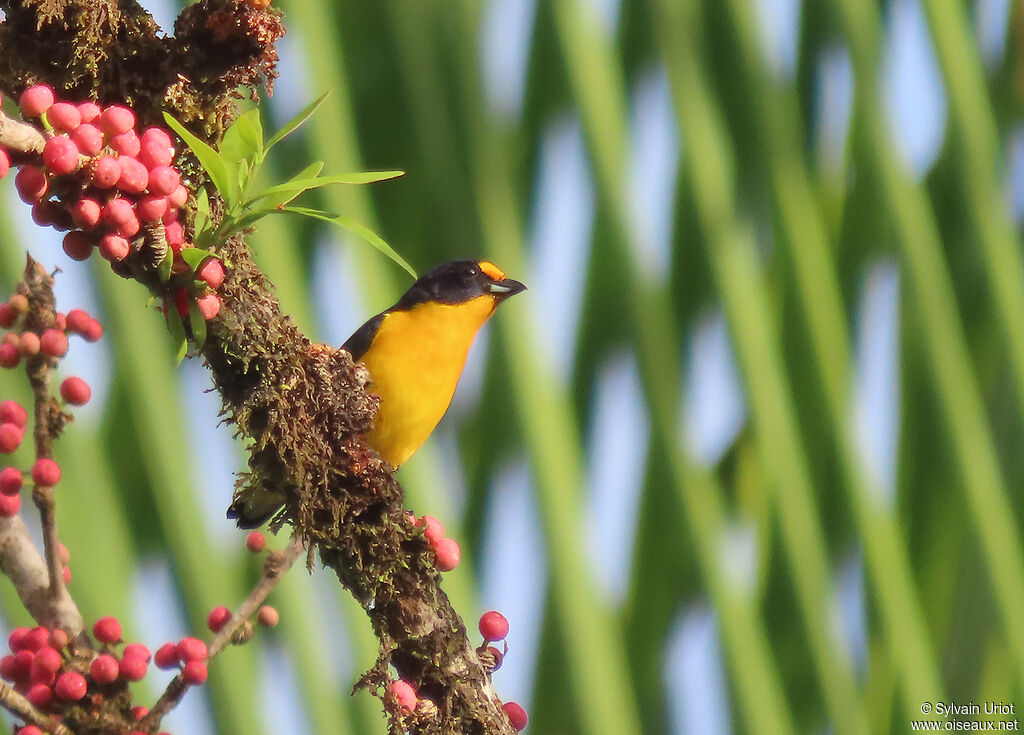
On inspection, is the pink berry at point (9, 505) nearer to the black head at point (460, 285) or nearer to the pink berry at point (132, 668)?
the pink berry at point (132, 668)

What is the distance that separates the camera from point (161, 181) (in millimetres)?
1784

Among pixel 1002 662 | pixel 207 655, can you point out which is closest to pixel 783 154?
pixel 1002 662

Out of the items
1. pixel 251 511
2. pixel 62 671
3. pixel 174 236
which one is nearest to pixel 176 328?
pixel 174 236

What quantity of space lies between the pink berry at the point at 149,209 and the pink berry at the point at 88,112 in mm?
146

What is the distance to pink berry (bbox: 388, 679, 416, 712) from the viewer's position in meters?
1.92

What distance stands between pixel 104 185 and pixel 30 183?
0.10 meters

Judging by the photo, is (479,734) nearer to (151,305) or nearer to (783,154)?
(151,305)

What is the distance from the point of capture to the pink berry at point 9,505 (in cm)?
222

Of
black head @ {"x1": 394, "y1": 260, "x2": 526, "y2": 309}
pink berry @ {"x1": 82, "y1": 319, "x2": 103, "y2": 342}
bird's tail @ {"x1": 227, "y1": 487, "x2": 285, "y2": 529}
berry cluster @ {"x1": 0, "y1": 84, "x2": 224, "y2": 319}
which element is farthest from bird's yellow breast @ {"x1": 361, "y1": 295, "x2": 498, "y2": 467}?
berry cluster @ {"x1": 0, "y1": 84, "x2": 224, "y2": 319}

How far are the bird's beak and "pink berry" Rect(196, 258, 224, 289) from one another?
99.1 inches

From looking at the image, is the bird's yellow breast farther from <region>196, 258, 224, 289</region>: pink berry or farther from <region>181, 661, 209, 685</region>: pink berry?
<region>196, 258, 224, 289</region>: pink berry

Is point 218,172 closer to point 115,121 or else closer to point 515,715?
point 115,121

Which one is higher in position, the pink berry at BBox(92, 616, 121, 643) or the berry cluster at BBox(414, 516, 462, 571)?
the berry cluster at BBox(414, 516, 462, 571)

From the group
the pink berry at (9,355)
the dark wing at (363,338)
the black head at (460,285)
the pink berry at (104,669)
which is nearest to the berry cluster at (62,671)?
the pink berry at (104,669)
